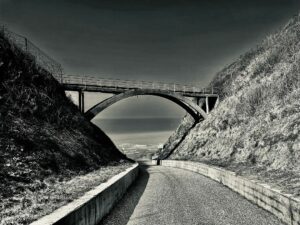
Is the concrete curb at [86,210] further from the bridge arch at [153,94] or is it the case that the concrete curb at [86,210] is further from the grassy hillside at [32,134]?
the bridge arch at [153,94]

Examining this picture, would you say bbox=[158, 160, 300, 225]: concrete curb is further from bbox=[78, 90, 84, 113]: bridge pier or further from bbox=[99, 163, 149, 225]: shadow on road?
bbox=[78, 90, 84, 113]: bridge pier

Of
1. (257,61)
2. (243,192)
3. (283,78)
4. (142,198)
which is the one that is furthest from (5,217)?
(257,61)

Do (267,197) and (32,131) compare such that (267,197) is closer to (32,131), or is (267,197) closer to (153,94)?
(32,131)

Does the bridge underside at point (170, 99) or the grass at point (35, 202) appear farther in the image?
the bridge underside at point (170, 99)

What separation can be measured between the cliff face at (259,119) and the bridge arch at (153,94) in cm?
256

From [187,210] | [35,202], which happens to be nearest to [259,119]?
[187,210]

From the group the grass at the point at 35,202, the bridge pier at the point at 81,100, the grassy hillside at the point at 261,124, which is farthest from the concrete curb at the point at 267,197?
the bridge pier at the point at 81,100

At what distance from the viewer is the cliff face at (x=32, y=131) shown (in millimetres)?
12545

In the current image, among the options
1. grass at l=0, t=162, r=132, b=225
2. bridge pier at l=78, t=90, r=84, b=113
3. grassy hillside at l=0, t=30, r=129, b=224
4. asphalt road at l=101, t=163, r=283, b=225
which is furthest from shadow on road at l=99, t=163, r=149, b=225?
bridge pier at l=78, t=90, r=84, b=113

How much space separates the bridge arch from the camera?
42019 mm

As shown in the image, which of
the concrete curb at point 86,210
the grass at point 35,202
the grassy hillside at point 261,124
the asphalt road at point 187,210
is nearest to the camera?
the concrete curb at point 86,210

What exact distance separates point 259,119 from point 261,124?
1.97 metres

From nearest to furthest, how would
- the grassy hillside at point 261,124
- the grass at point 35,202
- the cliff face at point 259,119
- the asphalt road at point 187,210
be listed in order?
1. the grass at point 35,202
2. the asphalt road at point 187,210
3. the grassy hillside at point 261,124
4. the cliff face at point 259,119

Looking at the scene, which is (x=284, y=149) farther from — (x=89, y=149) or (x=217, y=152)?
(x=217, y=152)
